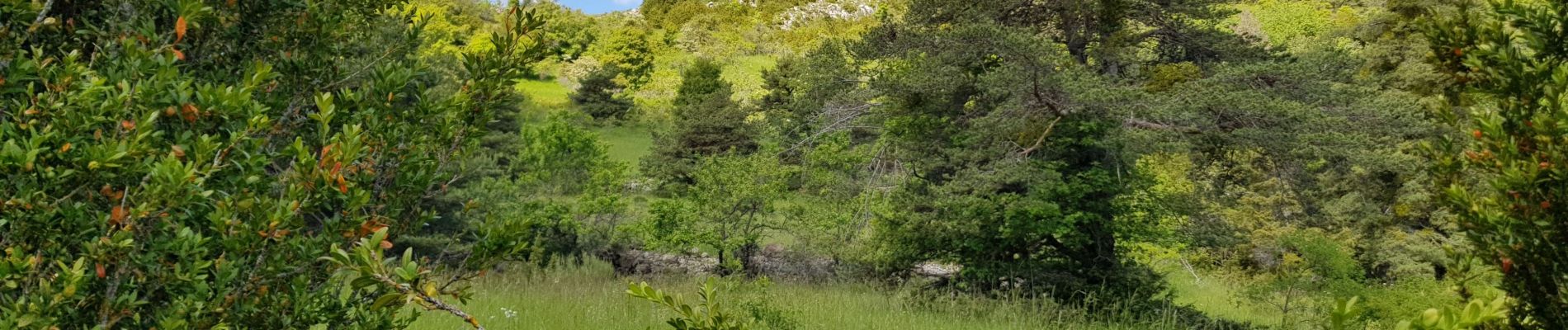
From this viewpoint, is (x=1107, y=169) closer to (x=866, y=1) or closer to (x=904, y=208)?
(x=904, y=208)

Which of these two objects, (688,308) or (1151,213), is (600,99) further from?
(688,308)

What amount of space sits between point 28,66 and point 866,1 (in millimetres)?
51393

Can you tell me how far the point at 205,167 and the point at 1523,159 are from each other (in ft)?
10.5

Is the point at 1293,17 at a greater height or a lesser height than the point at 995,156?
lesser

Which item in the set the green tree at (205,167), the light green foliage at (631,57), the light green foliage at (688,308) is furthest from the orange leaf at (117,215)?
the light green foliage at (631,57)

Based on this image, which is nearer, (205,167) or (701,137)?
(205,167)

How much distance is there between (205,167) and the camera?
1875 millimetres

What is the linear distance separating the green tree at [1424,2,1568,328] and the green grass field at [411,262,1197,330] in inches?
165

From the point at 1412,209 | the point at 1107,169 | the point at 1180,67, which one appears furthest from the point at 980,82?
the point at 1412,209

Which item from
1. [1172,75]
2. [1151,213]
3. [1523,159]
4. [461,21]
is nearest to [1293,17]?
[1172,75]

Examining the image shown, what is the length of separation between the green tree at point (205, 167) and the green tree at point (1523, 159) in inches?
103

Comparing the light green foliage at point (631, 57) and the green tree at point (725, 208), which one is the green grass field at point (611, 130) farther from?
the green tree at point (725, 208)

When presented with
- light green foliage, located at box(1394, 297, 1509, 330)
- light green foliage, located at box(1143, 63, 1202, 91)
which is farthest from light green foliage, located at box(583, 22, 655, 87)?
light green foliage, located at box(1394, 297, 1509, 330)

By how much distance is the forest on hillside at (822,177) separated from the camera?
1873 millimetres
